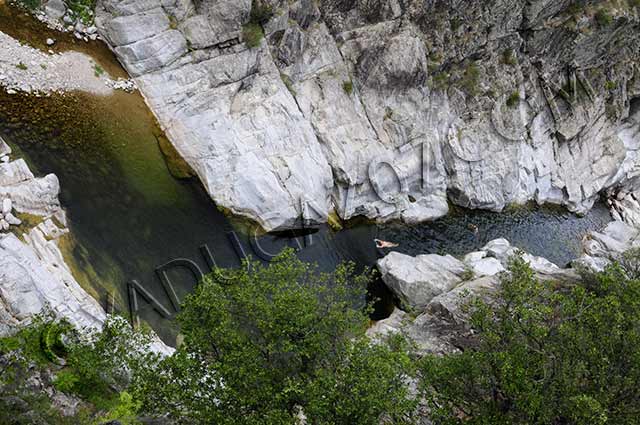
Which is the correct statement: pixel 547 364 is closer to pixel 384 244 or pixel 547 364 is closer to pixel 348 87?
pixel 384 244

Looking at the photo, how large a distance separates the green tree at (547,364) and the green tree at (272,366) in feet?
6.83

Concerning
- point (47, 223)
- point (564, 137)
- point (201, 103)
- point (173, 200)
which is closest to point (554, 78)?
point (564, 137)

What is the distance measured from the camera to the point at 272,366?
12.0m

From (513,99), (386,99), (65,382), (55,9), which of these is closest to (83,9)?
(55,9)

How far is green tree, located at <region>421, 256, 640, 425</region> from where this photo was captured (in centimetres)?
1148

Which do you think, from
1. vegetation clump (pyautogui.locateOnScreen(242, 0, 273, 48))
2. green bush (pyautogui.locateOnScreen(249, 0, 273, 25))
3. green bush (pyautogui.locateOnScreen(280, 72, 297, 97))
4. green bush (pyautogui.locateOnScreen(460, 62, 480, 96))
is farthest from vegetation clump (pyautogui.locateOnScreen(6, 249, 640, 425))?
green bush (pyautogui.locateOnScreen(460, 62, 480, 96))

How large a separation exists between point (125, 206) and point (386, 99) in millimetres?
20288

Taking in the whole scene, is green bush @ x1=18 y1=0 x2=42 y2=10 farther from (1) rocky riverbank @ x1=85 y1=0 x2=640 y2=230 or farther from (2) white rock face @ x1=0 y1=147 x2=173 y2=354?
(2) white rock face @ x1=0 y1=147 x2=173 y2=354

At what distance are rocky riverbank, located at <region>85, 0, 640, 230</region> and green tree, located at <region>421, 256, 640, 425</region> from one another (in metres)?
15.7

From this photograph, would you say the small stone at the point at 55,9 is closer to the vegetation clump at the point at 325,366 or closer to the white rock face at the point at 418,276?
the vegetation clump at the point at 325,366

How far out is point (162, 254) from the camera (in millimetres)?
22031

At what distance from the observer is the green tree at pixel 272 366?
A: 36.3 ft

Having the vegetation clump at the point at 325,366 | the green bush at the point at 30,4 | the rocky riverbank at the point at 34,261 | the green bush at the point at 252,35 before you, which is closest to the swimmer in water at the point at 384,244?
the green bush at the point at 252,35

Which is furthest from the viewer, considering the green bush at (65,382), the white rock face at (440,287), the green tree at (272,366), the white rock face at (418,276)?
the white rock face at (418,276)
